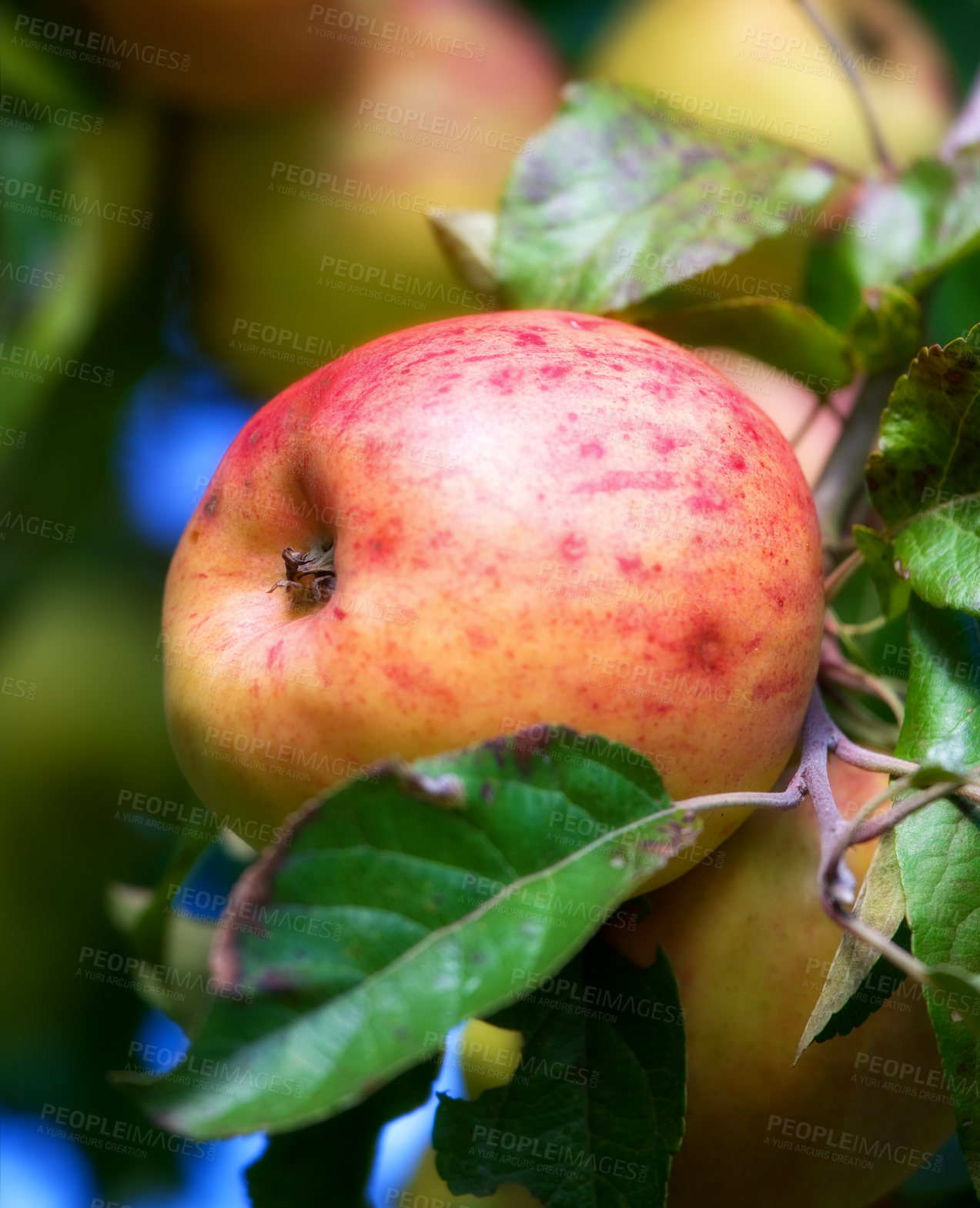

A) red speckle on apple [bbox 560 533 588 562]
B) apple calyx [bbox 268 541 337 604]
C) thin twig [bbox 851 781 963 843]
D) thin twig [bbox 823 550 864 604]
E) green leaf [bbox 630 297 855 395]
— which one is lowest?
apple calyx [bbox 268 541 337 604]

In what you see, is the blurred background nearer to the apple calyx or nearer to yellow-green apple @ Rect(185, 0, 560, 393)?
yellow-green apple @ Rect(185, 0, 560, 393)

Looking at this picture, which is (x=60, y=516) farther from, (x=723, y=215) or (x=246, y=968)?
(x=246, y=968)

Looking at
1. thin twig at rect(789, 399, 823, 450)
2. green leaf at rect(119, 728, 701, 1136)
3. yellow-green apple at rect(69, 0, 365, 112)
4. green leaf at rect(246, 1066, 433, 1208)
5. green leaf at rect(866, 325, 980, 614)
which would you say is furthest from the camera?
yellow-green apple at rect(69, 0, 365, 112)

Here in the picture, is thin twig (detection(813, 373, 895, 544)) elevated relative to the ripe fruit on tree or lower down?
elevated

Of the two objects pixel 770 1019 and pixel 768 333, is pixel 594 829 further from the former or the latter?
pixel 768 333

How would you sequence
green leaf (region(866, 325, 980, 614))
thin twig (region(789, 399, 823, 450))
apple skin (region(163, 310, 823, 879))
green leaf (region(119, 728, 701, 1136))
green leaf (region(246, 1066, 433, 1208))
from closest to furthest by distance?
green leaf (region(119, 728, 701, 1136)), apple skin (region(163, 310, 823, 879)), green leaf (region(866, 325, 980, 614)), green leaf (region(246, 1066, 433, 1208)), thin twig (region(789, 399, 823, 450))

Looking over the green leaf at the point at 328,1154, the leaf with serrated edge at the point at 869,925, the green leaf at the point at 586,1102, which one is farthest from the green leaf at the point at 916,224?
the green leaf at the point at 328,1154

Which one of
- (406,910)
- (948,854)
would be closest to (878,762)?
(948,854)

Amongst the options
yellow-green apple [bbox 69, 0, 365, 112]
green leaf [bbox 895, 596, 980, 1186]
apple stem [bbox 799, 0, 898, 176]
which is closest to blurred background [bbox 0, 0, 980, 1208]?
yellow-green apple [bbox 69, 0, 365, 112]
